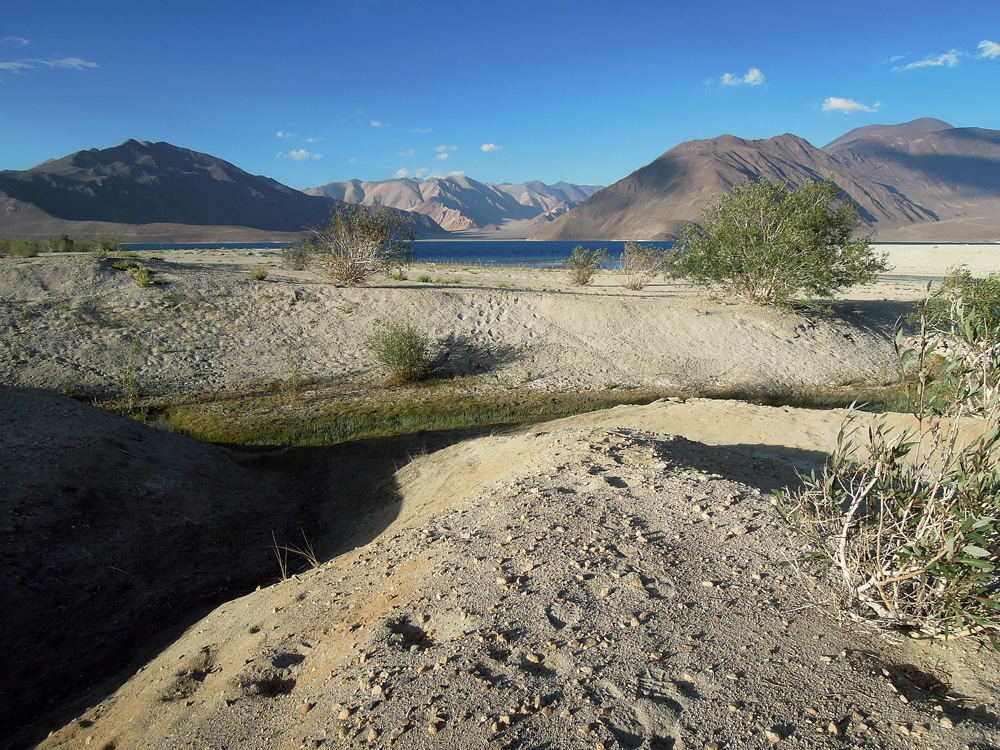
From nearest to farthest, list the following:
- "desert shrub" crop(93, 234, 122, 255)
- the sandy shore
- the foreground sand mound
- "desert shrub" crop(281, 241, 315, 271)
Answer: the foreground sand mound
the sandy shore
"desert shrub" crop(281, 241, 315, 271)
"desert shrub" crop(93, 234, 122, 255)

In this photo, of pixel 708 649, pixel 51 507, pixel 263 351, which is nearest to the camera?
pixel 708 649

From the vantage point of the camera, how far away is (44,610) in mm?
6055

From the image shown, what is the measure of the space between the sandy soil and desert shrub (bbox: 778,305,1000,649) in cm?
30

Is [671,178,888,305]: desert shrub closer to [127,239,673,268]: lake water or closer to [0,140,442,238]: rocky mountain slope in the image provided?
[127,239,673,268]: lake water

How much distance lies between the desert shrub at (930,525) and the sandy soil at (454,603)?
30cm

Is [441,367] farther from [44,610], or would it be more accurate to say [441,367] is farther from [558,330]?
[44,610]

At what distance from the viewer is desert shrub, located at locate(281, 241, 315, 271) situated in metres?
24.1

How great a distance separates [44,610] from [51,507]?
5.61ft

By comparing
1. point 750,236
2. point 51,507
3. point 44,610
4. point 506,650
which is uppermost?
point 750,236

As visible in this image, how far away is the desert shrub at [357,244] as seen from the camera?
75.8 feet

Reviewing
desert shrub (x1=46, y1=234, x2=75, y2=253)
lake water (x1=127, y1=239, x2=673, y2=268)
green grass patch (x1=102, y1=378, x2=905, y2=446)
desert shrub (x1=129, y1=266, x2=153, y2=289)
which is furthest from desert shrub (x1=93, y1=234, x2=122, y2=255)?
green grass patch (x1=102, y1=378, x2=905, y2=446)

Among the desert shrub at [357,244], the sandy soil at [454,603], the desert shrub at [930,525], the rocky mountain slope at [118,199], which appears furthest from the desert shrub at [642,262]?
the rocky mountain slope at [118,199]

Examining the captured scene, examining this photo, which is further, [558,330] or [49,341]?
[558,330]

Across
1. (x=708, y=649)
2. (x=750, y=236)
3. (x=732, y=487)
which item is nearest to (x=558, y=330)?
(x=750, y=236)
